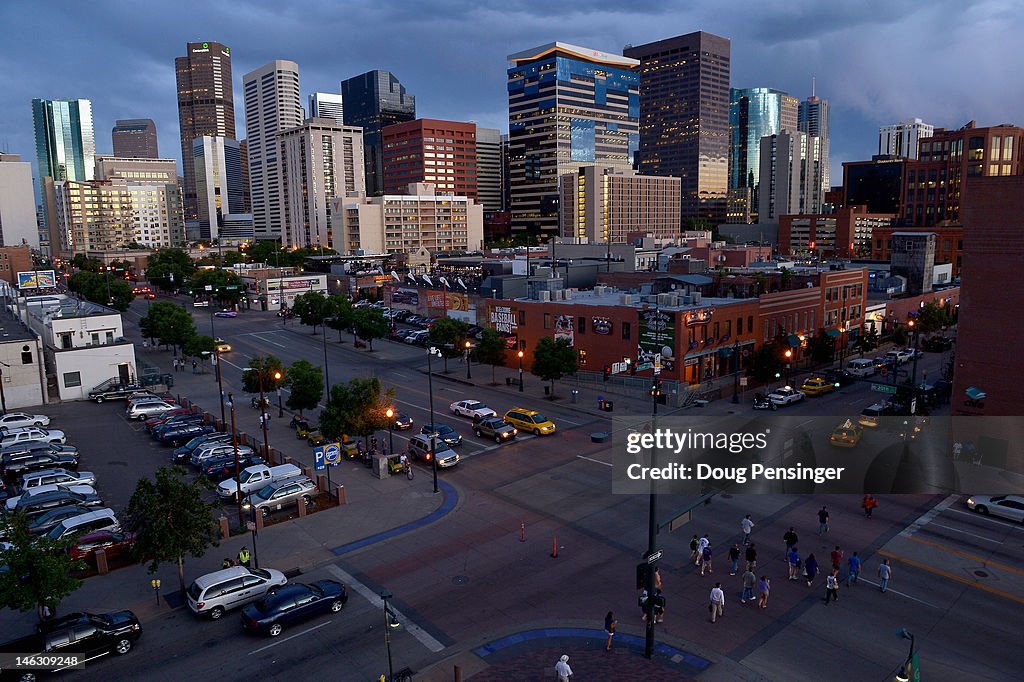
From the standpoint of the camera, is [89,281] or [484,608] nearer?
[484,608]

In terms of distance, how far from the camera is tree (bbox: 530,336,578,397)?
52750 mm

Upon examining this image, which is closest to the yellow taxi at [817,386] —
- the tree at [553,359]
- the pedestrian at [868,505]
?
the tree at [553,359]

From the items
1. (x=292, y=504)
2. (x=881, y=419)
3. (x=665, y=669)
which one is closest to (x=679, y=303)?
(x=881, y=419)

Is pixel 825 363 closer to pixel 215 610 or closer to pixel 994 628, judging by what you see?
pixel 994 628

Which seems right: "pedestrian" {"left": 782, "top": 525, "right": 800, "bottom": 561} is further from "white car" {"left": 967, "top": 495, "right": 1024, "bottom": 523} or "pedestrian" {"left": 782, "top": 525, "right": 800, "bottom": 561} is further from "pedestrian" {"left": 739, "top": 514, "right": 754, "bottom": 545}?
"white car" {"left": 967, "top": 495, "right": 1024, "bottom": 523}

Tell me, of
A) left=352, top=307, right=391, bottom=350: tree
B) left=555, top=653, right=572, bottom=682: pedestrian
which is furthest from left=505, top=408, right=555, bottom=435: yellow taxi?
left=352, top=307, right=391, bottom=350: tree

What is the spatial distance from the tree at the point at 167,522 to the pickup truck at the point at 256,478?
366 inches

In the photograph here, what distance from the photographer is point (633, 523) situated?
29234 millimetres

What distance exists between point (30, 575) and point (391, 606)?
35.0 ft

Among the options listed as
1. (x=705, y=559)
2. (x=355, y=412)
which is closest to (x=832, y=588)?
(x=705, y=559)

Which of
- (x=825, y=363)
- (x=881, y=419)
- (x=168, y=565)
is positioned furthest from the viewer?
(x=825, y=363)

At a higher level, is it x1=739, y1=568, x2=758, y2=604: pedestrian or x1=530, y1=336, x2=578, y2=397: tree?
x1=530, y1=336, x2=578, y2=397: tree

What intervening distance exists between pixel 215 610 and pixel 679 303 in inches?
1688

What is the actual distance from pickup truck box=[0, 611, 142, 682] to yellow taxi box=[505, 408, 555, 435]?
85.9 feet
